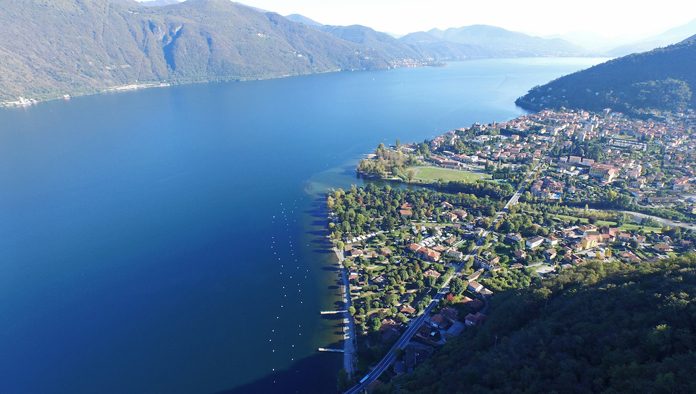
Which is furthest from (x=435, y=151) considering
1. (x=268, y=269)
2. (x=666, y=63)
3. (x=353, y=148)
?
(x=666, y=63)

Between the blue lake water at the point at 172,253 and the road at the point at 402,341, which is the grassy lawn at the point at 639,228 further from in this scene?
the blue lake water at the point at 172,253

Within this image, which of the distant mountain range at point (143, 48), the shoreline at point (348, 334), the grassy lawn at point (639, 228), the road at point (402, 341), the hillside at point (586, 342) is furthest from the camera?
the distant mountain range at point (143, 48)

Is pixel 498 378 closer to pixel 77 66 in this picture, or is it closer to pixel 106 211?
pixel 106 211

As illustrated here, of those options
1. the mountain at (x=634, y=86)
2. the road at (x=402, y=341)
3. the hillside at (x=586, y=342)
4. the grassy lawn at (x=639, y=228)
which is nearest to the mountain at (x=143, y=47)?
the mountain at (x=634, y=86)

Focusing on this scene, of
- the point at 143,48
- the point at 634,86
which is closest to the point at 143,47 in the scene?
the point at 143,48

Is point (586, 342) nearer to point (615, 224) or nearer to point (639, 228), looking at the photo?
point (639, 228)

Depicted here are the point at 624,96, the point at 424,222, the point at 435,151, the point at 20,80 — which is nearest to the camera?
the point at 424,222
